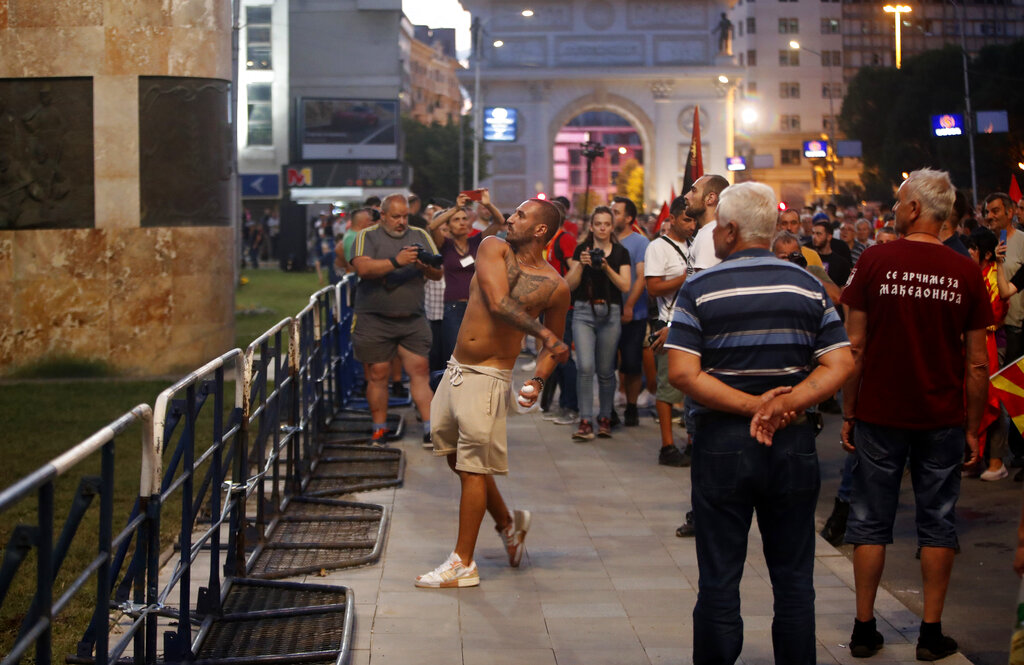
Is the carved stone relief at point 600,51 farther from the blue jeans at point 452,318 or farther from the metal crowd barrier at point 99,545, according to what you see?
the metal crowd barrier at point 99,545

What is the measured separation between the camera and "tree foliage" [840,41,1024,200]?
56031mm

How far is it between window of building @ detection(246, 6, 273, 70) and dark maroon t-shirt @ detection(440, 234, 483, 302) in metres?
59.9

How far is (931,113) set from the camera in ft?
227

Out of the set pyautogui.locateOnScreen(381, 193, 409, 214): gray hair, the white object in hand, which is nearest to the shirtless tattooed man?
the white object in hand

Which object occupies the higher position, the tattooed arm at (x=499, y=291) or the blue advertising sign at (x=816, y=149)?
the blue advertising sign at (x=816, y=149)

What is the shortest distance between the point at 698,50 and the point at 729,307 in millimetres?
72676

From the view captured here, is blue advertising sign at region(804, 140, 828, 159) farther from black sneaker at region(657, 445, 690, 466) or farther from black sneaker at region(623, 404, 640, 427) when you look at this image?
black sneaker at region(657, 445, 690, 466)

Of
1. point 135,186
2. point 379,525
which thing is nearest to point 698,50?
point 135,186

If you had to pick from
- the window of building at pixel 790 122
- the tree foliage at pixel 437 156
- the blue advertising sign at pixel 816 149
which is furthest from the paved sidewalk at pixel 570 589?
the window of building at pixel 790 122

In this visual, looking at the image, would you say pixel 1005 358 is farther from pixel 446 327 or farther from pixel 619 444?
pixel 446 327

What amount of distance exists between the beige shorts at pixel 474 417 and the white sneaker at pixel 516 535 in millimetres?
396

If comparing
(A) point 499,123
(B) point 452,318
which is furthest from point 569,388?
(A) point 499,123

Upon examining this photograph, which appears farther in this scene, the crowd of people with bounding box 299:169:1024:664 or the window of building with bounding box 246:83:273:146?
the window of building with bounding box 246:83:273:146

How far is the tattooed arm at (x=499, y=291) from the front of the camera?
6551 mm
